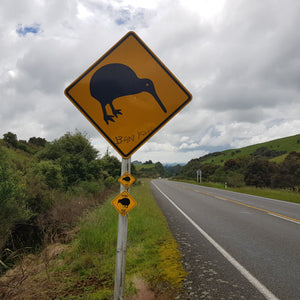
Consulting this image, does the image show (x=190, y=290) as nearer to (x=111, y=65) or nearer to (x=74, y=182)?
(x=111, y=65)

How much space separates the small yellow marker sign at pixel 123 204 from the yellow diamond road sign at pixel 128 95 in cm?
45

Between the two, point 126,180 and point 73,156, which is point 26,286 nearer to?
point 126,180

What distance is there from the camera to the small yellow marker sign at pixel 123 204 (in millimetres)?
2492

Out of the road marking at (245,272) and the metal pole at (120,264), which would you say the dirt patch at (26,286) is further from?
the road marking at (245,272)

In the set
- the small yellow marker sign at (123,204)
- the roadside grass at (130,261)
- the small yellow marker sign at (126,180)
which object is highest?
the small yellow marker sign at (126,180)

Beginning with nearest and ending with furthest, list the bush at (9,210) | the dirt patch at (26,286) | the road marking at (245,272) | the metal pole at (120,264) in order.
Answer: the metal pole at (120,264) < the dirt patch at (26,286) < the road marking at (245,272) < the bush at (9,210)

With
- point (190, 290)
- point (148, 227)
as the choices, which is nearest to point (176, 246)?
point (148, 227)

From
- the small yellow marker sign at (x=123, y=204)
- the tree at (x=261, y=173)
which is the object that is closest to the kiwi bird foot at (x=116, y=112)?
the small yellow marker sign at (x=123, y=204)

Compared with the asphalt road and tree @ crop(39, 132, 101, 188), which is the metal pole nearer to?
the asphalt road

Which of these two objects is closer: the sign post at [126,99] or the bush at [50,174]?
the sign post at [126,99]

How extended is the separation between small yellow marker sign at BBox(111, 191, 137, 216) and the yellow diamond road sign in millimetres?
454

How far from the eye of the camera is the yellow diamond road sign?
2.52m

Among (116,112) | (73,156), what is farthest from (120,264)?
(73,156)

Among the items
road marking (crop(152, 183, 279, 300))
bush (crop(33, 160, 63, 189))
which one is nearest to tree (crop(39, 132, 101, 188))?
bush (crop(33, 160, 63, 189))
